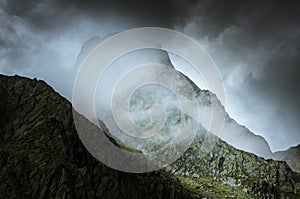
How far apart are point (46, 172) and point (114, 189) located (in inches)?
1544

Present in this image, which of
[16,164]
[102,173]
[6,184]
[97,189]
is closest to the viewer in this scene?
[6,184]

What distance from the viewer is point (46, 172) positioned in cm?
16450

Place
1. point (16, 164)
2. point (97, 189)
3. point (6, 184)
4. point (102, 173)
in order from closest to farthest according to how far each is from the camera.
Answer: point (6, 184) < point (16, 164) < point (97, 189) < point (102, 173)

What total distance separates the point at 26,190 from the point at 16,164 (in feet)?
45.4

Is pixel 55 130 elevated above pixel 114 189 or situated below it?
above

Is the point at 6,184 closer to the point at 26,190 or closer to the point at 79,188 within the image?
the point at 26,190

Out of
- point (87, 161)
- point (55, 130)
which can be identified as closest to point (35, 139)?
point (55, 130)

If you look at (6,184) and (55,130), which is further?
(55,130)

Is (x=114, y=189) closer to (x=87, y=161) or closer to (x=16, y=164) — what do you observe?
(x=87, y=161)

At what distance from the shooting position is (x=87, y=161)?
19825 cm

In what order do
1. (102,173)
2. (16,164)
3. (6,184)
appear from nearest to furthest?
(6,184)
(16,164)
(102,173)

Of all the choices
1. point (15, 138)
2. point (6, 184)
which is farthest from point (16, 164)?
point (15, 138)

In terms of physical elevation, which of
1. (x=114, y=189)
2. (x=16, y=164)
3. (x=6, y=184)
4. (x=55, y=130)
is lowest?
(x=6, y=184)

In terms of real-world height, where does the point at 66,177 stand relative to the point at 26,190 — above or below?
above
